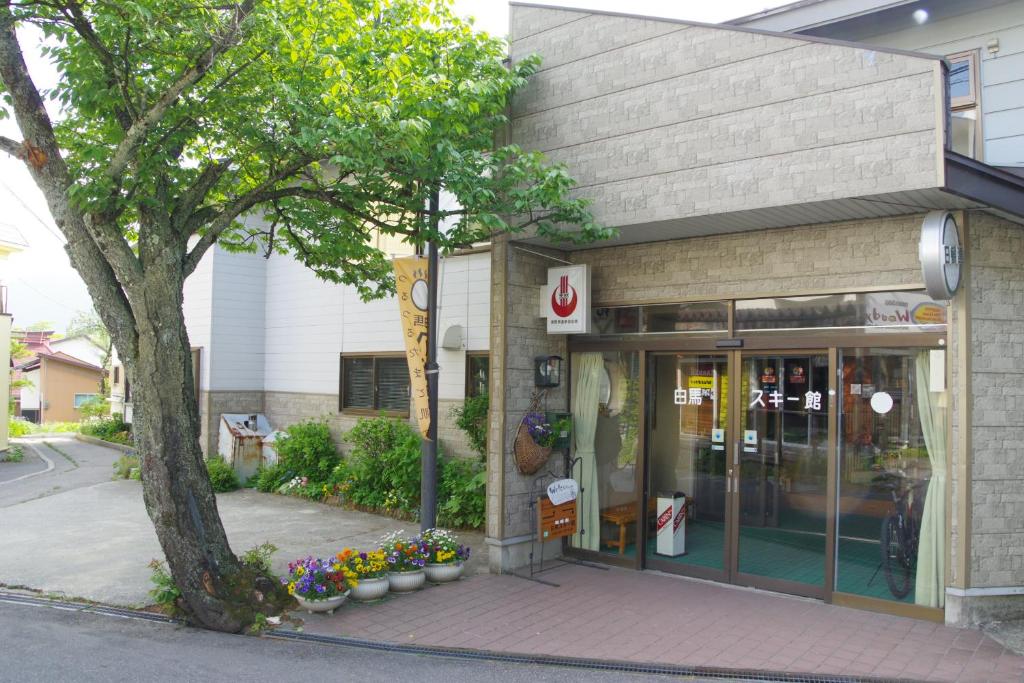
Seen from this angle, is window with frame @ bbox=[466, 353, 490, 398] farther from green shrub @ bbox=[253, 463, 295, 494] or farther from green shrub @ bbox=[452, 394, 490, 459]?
green shrub @ bbox=[253, 463, 295, 494]

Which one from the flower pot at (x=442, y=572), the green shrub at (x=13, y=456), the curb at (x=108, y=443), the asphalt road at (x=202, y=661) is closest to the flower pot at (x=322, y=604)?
the asphalt road at (x=202, y=661)

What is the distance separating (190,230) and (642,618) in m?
5.53

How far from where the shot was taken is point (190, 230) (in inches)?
293

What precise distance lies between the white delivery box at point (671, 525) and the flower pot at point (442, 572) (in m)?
2.21

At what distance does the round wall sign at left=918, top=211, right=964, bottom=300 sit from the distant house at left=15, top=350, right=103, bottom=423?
43244mm

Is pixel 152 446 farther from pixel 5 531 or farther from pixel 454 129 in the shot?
pixel 5 531

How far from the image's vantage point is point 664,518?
841 cm

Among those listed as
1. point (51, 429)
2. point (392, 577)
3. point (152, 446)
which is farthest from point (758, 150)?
point (51, 429)

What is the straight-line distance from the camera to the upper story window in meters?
7.23

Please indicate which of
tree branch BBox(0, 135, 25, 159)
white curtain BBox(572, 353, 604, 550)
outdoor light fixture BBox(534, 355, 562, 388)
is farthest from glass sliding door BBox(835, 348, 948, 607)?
tree branch BBox(0, 135, 25, 159)

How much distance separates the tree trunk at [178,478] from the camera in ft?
21.9

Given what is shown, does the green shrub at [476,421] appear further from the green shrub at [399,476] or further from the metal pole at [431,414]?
the metal pole at [431,414]

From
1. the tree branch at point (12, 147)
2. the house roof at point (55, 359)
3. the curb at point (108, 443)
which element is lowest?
the curb at point (108, 443)

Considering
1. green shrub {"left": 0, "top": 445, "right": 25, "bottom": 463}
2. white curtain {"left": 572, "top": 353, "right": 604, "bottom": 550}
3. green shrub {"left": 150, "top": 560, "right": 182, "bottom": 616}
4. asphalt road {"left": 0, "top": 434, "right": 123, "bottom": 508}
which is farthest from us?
green shrub {"left": 0, "top": 445, "right": 25, "bottom": 463}
